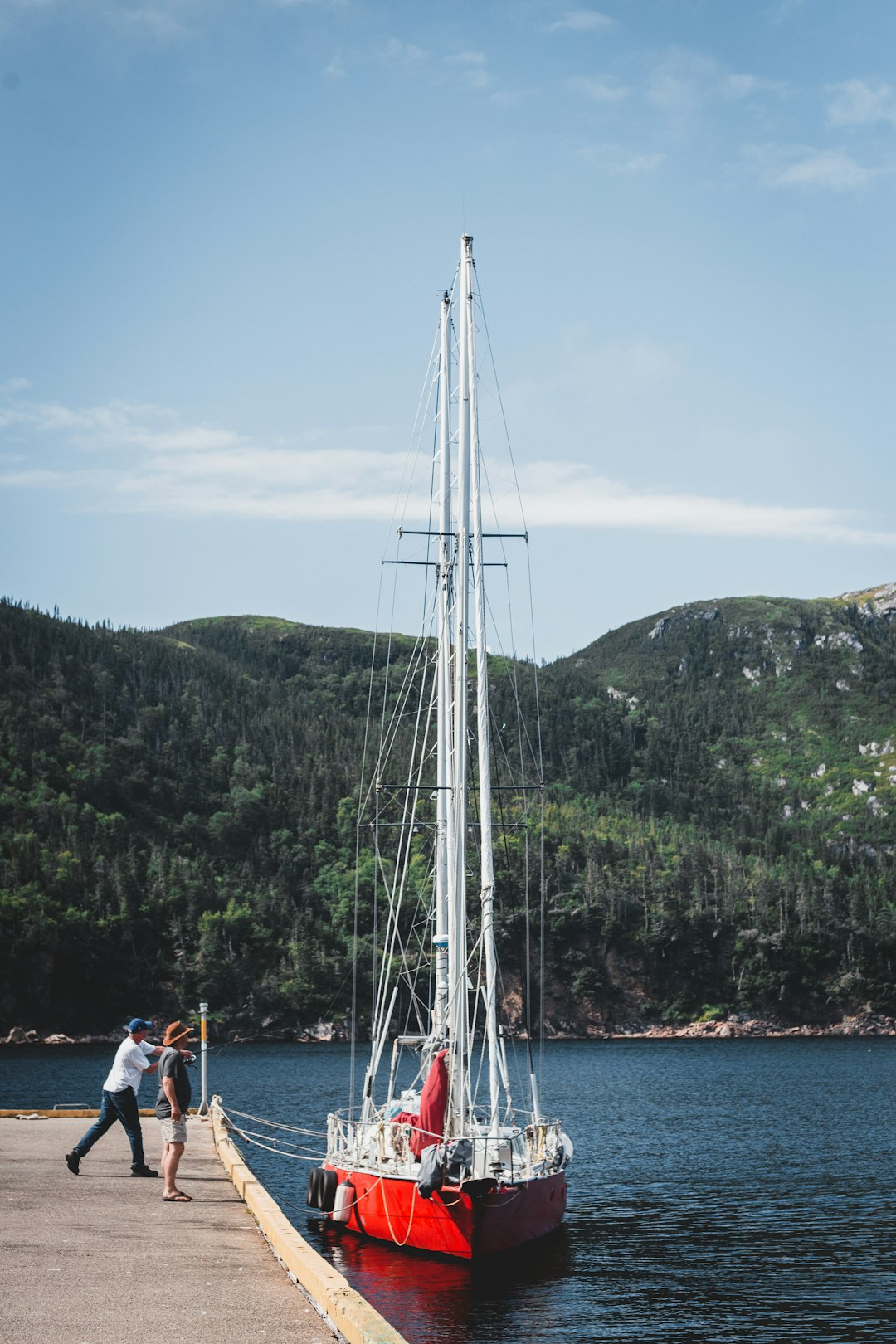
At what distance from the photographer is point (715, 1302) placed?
24.9m

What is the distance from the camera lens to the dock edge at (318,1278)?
11.7 metres

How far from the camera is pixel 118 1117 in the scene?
20438 millimetres

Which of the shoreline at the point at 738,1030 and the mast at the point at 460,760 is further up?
the mast at the point at 460,760

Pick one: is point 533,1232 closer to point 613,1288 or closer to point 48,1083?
point 613,1288

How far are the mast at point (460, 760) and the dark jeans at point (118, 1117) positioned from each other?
20.1ft

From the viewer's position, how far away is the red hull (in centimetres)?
2388

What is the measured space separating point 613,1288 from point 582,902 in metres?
169

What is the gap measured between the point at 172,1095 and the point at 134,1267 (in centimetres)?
462

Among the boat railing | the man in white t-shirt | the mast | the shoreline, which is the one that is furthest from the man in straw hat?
the shoreline

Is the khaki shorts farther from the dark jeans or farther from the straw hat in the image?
the straw hat

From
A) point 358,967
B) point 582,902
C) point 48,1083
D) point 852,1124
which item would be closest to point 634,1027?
point 582,902

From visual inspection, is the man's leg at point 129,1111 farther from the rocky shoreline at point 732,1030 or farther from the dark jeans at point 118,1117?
the rocky shoreline at point 732,1030

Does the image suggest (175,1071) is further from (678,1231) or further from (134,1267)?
(678,1231)

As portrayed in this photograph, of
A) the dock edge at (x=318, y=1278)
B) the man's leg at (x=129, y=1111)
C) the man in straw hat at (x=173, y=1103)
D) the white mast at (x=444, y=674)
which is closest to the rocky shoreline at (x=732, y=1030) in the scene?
the white mast at (x=444, y=674)
